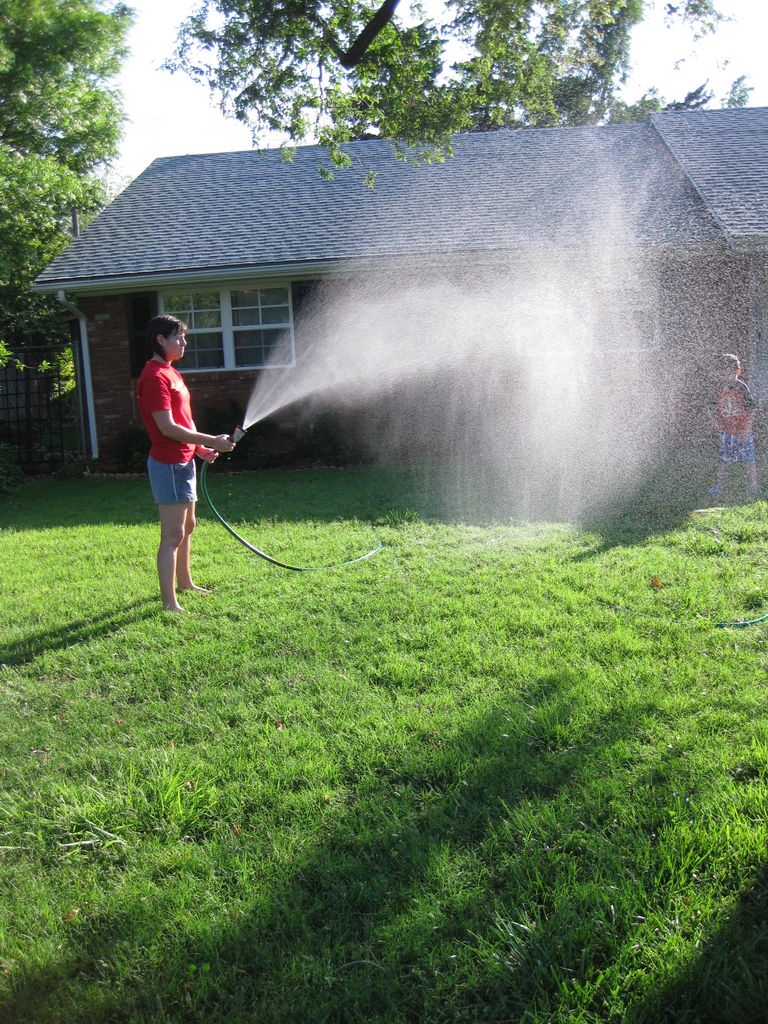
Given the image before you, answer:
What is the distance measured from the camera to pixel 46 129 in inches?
688

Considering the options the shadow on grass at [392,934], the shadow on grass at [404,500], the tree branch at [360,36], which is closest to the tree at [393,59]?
the tree branch at [360,36]

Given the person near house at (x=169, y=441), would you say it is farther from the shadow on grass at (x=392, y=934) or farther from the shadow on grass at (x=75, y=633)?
the shadow on grass at (x=392, y=934)

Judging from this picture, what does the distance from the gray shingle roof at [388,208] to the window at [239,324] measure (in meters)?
0.70

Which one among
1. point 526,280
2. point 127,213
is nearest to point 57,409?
point 127,213

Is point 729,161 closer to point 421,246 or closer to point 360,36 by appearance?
point 421,246

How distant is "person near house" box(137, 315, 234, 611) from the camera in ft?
15.9

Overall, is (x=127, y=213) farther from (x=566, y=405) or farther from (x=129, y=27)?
(x=129, y=27)

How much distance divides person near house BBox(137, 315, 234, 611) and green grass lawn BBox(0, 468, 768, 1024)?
48 cm

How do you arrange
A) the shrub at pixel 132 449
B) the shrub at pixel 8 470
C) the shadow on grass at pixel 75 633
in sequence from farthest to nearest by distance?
the shrub at pixel 132 449 < the shrub at pixel 8 470 < the shadow on grass at pixel 75 633

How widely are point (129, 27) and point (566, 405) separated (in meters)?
10.6

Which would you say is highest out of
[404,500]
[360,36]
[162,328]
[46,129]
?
[46,129]

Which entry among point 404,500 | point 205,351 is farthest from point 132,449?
point 404,500

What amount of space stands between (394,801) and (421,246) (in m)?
11.2

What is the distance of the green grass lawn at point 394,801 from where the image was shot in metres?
2.04
